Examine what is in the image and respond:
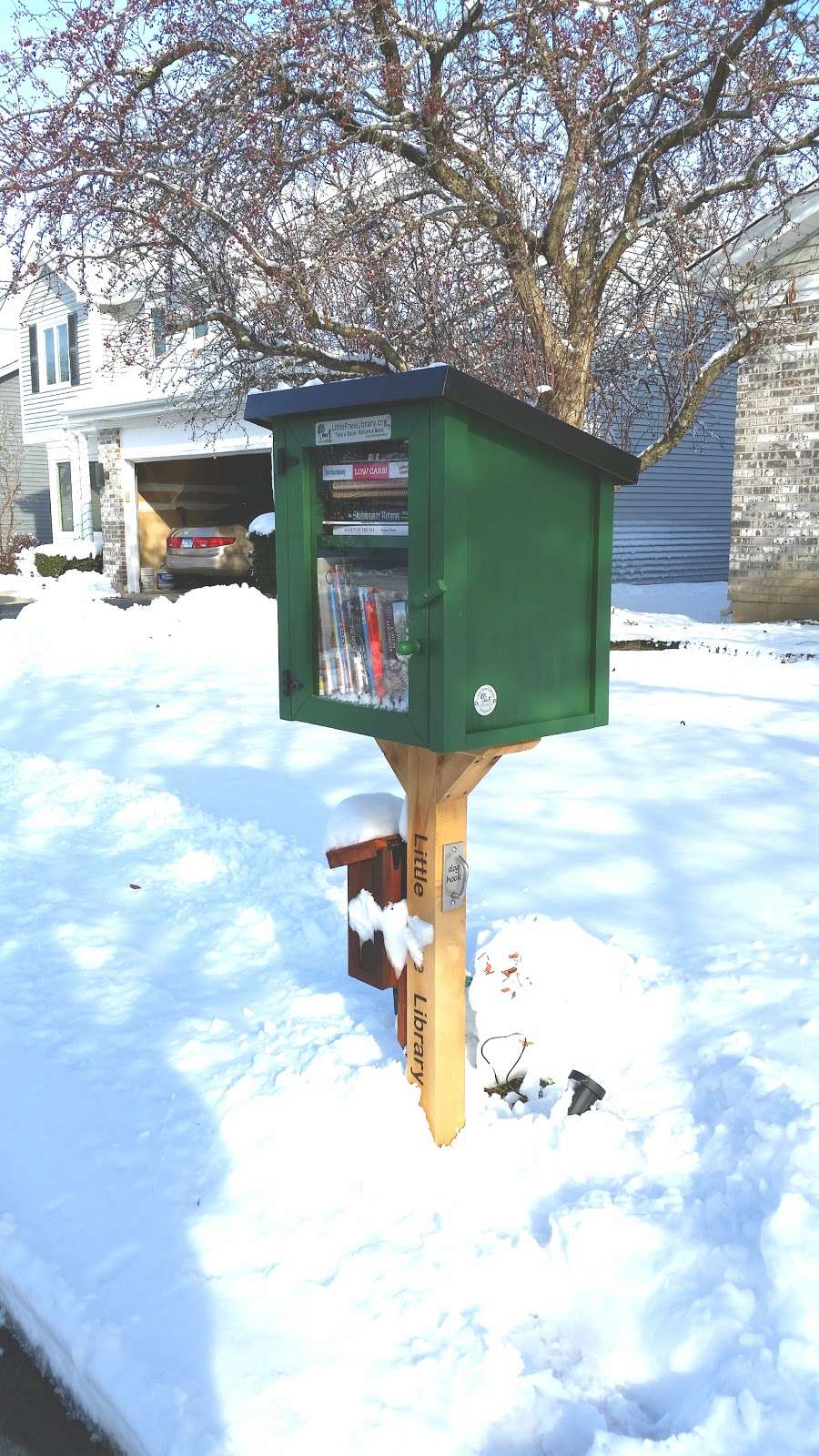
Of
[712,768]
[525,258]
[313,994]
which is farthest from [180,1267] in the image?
[525,258]

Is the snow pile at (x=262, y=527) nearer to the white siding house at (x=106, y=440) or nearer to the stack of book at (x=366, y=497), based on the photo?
the white siding house at (x=106, y=440)

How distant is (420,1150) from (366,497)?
1755 mm

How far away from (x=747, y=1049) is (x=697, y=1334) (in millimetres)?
1079

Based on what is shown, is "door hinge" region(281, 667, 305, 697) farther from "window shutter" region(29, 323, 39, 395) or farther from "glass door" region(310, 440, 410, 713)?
"window shutter" region(29, 323, 39, 395)

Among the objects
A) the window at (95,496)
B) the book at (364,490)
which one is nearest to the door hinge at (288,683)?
the book at (364,490)

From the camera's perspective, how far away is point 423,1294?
265cm

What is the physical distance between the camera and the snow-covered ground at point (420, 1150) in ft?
7.82

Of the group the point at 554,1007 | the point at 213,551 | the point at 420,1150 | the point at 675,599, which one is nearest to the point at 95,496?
the point at 213,551

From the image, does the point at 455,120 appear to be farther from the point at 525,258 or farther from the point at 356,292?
the point at 356,292

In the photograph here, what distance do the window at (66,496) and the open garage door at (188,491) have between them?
5433 mm

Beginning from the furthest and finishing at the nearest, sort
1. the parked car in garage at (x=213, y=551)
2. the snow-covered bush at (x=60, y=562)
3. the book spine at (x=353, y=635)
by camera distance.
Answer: the snow-covered bush at (x=60, y=562) → the parked car in garage at (x=213, y=551) → the book spine at (x=353, y=635)

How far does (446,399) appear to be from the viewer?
267 cm

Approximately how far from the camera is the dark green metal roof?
2.66 metres

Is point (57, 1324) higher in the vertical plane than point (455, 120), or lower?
lower
